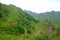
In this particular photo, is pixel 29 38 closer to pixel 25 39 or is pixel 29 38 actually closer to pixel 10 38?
pixel 25 39

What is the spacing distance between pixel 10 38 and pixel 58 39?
164ft

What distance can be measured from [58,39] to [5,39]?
170ft

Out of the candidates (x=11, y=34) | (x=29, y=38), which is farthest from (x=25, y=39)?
(x=11, y=34)

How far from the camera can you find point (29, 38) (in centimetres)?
19375

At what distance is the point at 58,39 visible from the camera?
166000mm

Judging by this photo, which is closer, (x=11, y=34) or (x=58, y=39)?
(x=58, y=39)

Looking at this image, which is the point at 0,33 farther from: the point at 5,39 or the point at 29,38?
the point at 29,38

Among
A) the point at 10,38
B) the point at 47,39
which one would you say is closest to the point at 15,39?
the point at 10,38

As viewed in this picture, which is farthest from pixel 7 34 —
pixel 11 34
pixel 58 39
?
pixel 58 39

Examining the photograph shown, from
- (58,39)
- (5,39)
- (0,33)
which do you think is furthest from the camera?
(0,33)

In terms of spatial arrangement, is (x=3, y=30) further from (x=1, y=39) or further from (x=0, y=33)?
(x=1, y=39)

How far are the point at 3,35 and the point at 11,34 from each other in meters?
13.9

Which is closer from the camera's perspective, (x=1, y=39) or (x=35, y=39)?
(x=1, y=39)

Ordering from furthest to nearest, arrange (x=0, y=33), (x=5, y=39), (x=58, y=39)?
(x=0, y=33) → (x=5, y=39) → (x=58, y=39)
